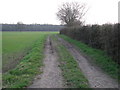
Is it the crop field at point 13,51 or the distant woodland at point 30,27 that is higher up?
the distant woodland at point 30,27

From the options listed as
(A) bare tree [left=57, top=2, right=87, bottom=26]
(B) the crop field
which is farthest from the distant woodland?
(B) the crop field

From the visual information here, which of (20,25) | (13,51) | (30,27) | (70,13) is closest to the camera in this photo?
(13,51)

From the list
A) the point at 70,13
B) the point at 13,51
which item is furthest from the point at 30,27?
the point at 13,51

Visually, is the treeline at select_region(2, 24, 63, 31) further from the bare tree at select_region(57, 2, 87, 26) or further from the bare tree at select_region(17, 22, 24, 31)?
the bare tree at select_region(57, 2, 87, 26)

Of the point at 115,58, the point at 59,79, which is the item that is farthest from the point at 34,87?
the point at 115,58

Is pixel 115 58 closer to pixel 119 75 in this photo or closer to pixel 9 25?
pixel 119 75

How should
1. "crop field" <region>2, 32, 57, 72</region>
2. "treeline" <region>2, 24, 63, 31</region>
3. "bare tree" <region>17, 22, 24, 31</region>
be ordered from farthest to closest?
"treeline" <region>2, 24, 63, 31</region> < "bare tree" <region>17, 22, 24, 31</region> < "crop field" <region>2, 32, 57, 72</region>

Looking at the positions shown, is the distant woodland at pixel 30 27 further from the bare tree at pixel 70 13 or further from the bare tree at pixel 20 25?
the bare tree at pixel 70 13

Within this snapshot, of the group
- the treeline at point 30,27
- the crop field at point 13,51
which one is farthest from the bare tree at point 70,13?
the treeline at point 30,27

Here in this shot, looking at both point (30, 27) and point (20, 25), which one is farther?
point (30, 27)

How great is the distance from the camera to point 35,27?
169500mm

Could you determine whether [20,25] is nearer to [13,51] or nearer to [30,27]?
[30,27]

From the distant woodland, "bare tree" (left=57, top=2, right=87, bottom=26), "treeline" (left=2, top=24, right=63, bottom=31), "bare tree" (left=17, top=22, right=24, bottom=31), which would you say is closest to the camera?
"bare tree" (left=57, top=2, right=87, bottom=26)

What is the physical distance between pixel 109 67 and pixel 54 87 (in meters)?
4.76
